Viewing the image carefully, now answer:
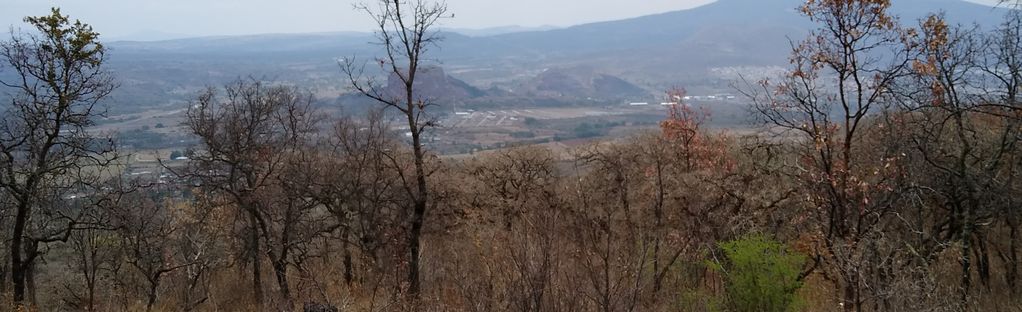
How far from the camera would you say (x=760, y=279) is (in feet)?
25.8

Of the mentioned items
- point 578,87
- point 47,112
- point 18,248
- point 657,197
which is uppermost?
point 47,112

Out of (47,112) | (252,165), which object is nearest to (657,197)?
(252,165)

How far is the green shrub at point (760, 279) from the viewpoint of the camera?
788 cm

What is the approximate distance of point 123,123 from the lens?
297 feet

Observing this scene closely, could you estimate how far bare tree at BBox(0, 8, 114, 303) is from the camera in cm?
1146

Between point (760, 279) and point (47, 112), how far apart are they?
11395 millimetres

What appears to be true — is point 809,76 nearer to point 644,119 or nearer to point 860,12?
point 860,12

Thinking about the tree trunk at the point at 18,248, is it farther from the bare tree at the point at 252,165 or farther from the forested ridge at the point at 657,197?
the bare tree at the point at 252,165

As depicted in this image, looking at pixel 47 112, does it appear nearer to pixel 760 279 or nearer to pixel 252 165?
pixel 252 165

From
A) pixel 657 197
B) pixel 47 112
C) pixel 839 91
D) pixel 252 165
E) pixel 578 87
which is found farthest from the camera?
pixel 578 87

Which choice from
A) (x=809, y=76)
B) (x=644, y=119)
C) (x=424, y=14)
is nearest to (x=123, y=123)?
(x=644, y=119)

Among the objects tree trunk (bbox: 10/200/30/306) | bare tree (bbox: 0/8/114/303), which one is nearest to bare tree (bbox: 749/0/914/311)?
bare tree (bbox: 0/8/114/303)

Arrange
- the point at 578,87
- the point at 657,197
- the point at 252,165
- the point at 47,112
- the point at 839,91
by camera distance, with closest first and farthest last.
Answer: the point at 839,91 < the point at 47,112 < the point at 252,165 < the point at 657,197 < the point at 578,87

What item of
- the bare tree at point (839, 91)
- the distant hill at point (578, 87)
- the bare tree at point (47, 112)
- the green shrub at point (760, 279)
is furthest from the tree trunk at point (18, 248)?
the distant hill at point (578, 87)
